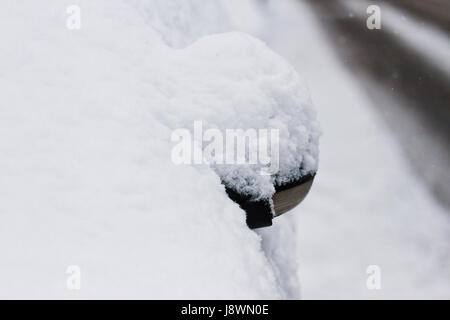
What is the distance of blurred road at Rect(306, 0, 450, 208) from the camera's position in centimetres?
432

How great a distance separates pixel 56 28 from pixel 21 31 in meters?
0.09

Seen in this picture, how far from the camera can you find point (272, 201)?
129 cm

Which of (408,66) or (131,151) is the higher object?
(408,66)

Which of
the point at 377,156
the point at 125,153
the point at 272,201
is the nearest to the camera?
the point at 125,153

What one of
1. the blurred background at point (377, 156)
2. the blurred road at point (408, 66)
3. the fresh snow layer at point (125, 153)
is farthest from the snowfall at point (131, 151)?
the blurred road at point (408, 66)

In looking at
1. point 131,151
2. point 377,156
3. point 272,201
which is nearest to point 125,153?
point 131,151

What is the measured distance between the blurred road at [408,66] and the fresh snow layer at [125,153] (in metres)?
2.88

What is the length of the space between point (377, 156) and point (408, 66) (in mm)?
2326

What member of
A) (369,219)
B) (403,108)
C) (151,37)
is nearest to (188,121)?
(151,37)

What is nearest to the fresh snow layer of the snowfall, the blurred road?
the snowfall

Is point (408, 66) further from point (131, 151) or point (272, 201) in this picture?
point (131, 151)

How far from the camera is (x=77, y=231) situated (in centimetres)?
86

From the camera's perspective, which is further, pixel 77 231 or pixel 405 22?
pixel 405 22

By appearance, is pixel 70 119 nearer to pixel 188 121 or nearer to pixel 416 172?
pixel 188 121
